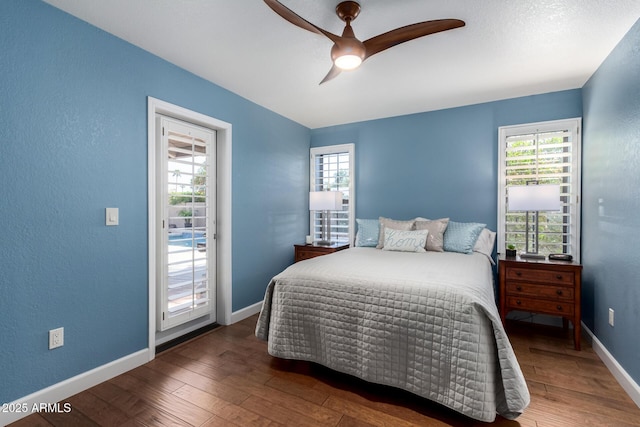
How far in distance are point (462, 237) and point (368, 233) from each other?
1.06 meters

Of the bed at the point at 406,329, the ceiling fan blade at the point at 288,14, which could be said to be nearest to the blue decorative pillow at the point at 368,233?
the bed at the point at 406,329

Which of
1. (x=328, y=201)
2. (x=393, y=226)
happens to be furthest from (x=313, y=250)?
(x=393, y=226)

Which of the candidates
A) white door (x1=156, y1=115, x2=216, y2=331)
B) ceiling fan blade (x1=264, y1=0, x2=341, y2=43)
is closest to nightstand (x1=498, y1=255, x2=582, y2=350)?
ceiling fan blade (x1=264, y1=0, x2=341, y2=43)

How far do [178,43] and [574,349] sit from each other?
4218 mm

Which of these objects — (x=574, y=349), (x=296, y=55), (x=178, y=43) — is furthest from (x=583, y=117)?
(x=178, y=43)

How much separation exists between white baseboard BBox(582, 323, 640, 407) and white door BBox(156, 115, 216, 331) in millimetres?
3420

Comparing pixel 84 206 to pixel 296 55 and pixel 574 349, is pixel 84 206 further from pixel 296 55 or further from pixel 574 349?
pixel 574 349

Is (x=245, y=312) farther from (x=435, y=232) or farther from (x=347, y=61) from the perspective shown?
(x=347, y=61)

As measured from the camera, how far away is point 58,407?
1878mm

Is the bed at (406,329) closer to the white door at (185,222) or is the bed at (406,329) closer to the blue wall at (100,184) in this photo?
the white door at (185,222)

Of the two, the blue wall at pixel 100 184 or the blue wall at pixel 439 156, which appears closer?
the blue wall at pixel 100 184

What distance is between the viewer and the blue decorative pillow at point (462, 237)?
3.18 m

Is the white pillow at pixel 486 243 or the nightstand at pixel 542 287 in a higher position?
the white pillow at pixel 486 243

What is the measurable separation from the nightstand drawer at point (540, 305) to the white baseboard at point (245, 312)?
2721mm
